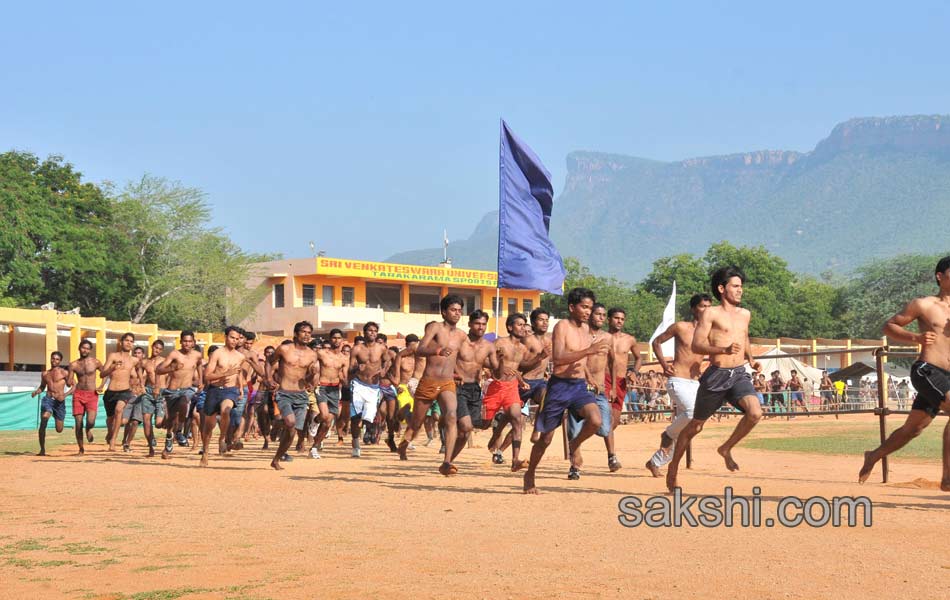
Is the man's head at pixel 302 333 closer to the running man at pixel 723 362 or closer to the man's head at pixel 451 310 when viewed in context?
the man's head at pixel 451 310

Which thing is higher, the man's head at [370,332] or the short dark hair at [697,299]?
the short dark hair at [697,299]

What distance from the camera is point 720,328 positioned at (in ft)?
35.7

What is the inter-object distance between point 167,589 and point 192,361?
12.1m

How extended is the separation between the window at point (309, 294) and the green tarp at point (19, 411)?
123 feet

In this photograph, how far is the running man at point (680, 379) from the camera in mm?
12961

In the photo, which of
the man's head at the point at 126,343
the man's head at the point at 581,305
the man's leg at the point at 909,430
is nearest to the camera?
the man's leg at the point at 909,430

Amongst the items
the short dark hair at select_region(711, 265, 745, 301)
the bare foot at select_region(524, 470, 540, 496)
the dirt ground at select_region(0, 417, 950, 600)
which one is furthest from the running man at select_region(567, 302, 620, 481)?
the short dark hair at select_region(711, 265, 745, 301)

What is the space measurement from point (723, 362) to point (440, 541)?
3559 millimetres

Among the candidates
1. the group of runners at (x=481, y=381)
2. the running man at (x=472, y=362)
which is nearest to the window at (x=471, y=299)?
the group of runners at (x=481, y=381)

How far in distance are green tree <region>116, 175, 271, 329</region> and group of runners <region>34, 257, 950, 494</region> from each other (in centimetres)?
4204

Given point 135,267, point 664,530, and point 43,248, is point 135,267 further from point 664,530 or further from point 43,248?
point 664,530

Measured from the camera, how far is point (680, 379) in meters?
13.3

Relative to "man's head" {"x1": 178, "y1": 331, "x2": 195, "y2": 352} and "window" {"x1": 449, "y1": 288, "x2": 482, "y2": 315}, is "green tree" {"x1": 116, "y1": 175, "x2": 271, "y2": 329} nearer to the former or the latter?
"window" {"x1": 449, "y1": 288, "x2": 482, "y2": 315}

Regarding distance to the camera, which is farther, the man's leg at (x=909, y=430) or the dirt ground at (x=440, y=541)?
the man's leg at (x=909, y=430)
